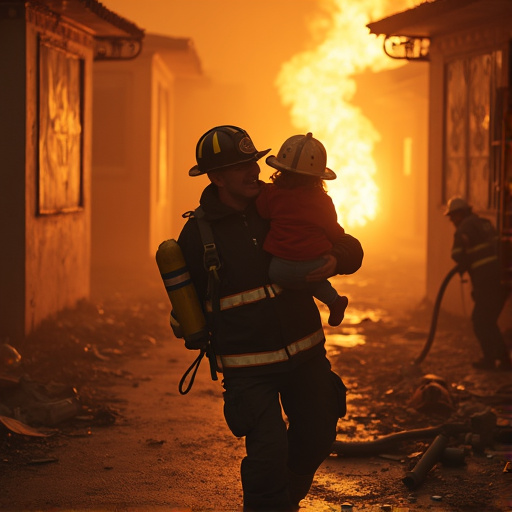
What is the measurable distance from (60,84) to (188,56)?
8.61 metres

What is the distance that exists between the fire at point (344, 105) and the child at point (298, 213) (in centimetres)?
1928

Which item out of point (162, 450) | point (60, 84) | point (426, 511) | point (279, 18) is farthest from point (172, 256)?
point (279, 18)

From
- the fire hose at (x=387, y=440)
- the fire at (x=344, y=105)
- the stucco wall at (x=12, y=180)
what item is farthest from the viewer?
the fire at (x=344, y=105)

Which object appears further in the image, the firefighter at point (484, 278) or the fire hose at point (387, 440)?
the firefighter at point (484, 278)

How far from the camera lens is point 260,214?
14.1 ft

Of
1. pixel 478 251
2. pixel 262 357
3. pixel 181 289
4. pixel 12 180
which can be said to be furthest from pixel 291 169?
pixel 12 180

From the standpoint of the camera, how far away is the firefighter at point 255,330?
4176 mm

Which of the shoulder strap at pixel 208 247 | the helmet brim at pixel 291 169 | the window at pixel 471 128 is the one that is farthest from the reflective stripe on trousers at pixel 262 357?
the window at pixel 471 128

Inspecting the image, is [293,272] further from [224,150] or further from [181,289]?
[224,150]

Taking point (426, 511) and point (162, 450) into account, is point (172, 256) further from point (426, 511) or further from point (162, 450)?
point (162, 450)

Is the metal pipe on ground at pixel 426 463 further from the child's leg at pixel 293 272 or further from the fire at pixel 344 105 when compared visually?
the fire at pixel 344 105

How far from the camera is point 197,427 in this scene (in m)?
7.11

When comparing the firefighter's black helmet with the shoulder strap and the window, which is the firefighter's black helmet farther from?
the window

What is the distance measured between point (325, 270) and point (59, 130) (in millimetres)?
7654
